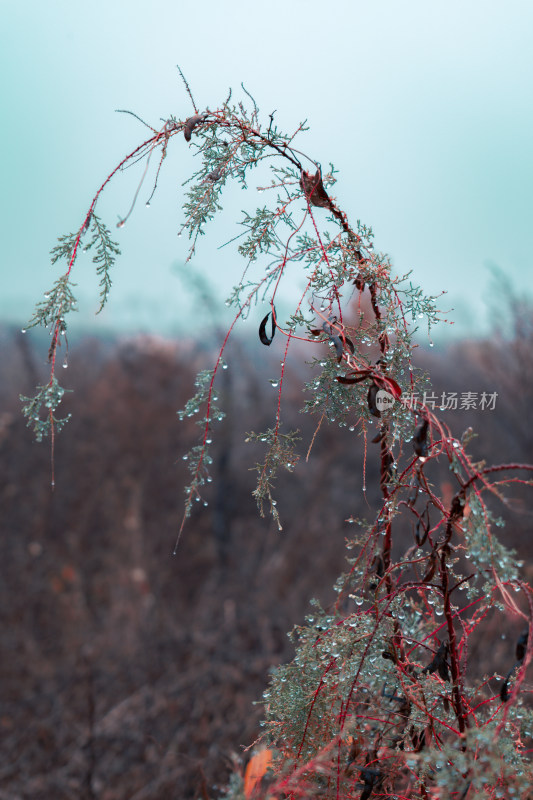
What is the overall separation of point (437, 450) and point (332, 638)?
0.22 meters

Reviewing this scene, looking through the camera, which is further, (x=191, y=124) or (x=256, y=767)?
(x=256, y=767)

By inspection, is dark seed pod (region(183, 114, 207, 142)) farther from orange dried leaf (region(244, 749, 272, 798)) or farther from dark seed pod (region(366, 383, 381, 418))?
orange dried leaf (region(244, 749, 272, 798))

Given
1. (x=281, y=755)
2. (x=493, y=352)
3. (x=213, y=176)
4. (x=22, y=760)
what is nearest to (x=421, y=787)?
(x=281, y=755)

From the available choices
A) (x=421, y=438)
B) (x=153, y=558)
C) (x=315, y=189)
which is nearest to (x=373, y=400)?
(x=421, y=438)

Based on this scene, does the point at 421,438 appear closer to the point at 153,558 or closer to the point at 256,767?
the point at 256,767

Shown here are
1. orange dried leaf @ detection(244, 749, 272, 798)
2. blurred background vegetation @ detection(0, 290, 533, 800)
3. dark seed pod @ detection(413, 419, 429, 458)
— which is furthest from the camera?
blurred background vegetation @ detection(0, 290, 533, 800)

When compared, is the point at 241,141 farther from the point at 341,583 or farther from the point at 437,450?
the point at 341,583

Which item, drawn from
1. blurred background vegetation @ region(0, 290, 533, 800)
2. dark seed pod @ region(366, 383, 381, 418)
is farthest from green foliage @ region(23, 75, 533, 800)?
blurred background vegetation @ region(0, 290, 533, 800)

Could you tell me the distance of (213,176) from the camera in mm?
585

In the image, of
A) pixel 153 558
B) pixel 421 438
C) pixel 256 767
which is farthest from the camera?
pixel 153 558

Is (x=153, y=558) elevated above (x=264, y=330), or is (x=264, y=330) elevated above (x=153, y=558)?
(x=264, y=330)

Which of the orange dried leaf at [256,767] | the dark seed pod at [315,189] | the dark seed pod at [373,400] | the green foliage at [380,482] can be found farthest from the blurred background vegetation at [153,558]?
the dark seed pod at [315,189]

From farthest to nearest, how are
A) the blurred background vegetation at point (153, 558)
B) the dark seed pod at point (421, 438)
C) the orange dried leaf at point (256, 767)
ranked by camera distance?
the blurred background vegetation at point (153, 558)
the orange dried leaf at point (256, 767)
the dark seed pod at point (421, 438)

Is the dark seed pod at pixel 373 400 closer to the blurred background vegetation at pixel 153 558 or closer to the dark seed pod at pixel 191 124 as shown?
the dark seed pod at pixel 191 124
